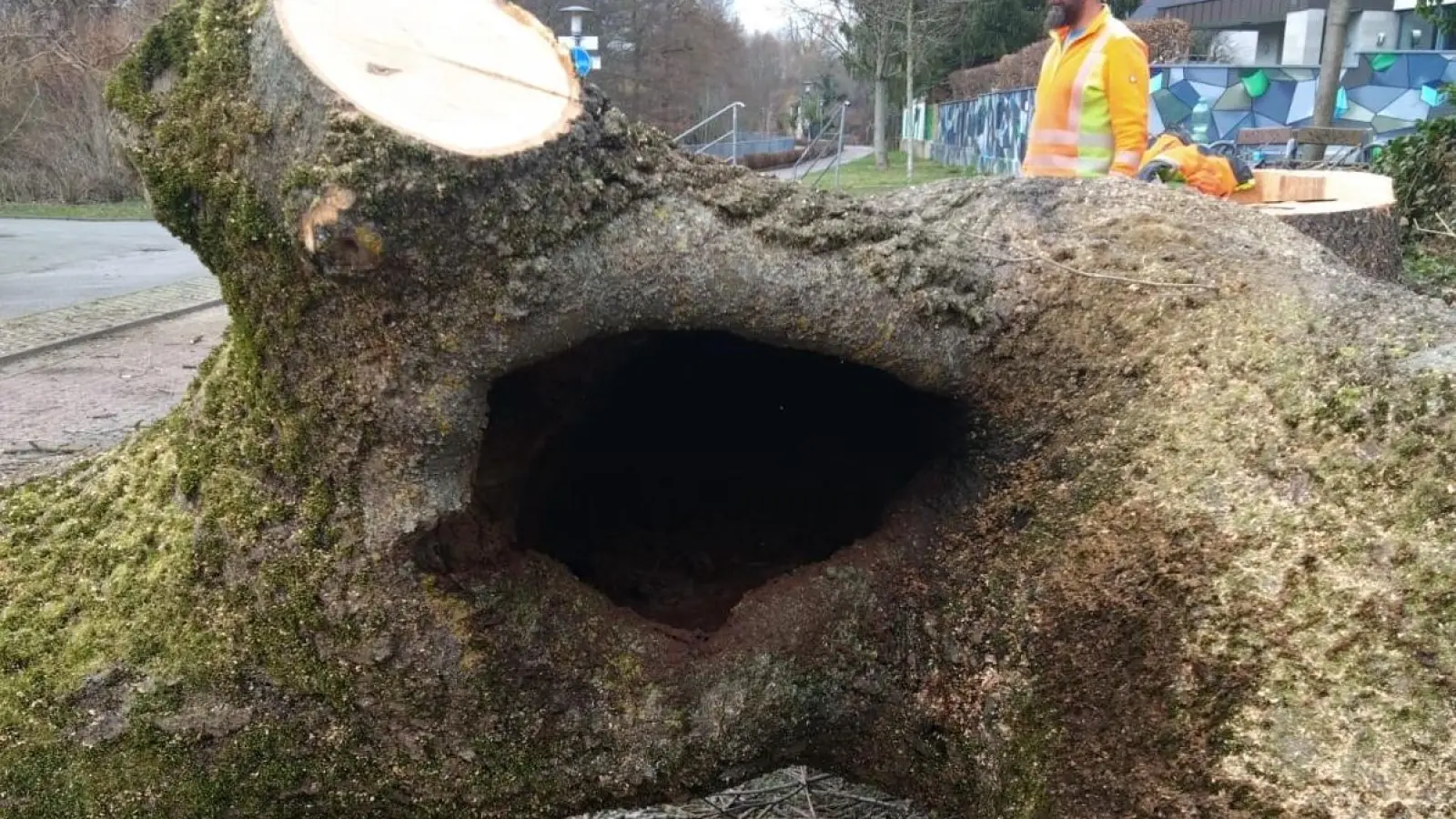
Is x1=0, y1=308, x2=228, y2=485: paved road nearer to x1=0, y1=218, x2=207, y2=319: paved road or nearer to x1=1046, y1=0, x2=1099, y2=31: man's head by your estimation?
x1=0, y1=218, x2=207, y2=319: paved road

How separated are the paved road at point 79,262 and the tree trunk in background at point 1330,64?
11364 mm

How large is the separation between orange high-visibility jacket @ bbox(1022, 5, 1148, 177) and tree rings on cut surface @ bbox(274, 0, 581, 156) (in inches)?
92.8

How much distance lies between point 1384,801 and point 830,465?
160 centimetres

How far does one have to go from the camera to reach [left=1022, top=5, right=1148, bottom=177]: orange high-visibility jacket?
12.2 feet

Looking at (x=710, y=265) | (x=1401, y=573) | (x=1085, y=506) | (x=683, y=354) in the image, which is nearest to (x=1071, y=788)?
(x=1085, y=506)

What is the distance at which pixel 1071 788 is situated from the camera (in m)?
1.88

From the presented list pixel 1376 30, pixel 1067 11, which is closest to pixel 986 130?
pixel 1376 30

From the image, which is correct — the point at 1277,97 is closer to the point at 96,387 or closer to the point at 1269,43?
the point at 1269,43

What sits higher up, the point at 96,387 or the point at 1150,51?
the point at 1150,51

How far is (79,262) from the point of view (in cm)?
1360

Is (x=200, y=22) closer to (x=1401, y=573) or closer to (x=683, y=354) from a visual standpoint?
(x=683, y=354)

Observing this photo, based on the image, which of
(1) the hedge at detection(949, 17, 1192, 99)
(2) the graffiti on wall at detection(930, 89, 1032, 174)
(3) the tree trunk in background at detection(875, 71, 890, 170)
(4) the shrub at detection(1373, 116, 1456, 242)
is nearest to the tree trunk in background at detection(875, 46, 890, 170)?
(3) the tree trunk in background at detection(875, 71, 890, 170)

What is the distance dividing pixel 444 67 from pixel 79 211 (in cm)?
2249

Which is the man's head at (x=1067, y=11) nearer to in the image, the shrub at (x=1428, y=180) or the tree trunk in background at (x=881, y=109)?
the shrub at (x=1428, y=180)
